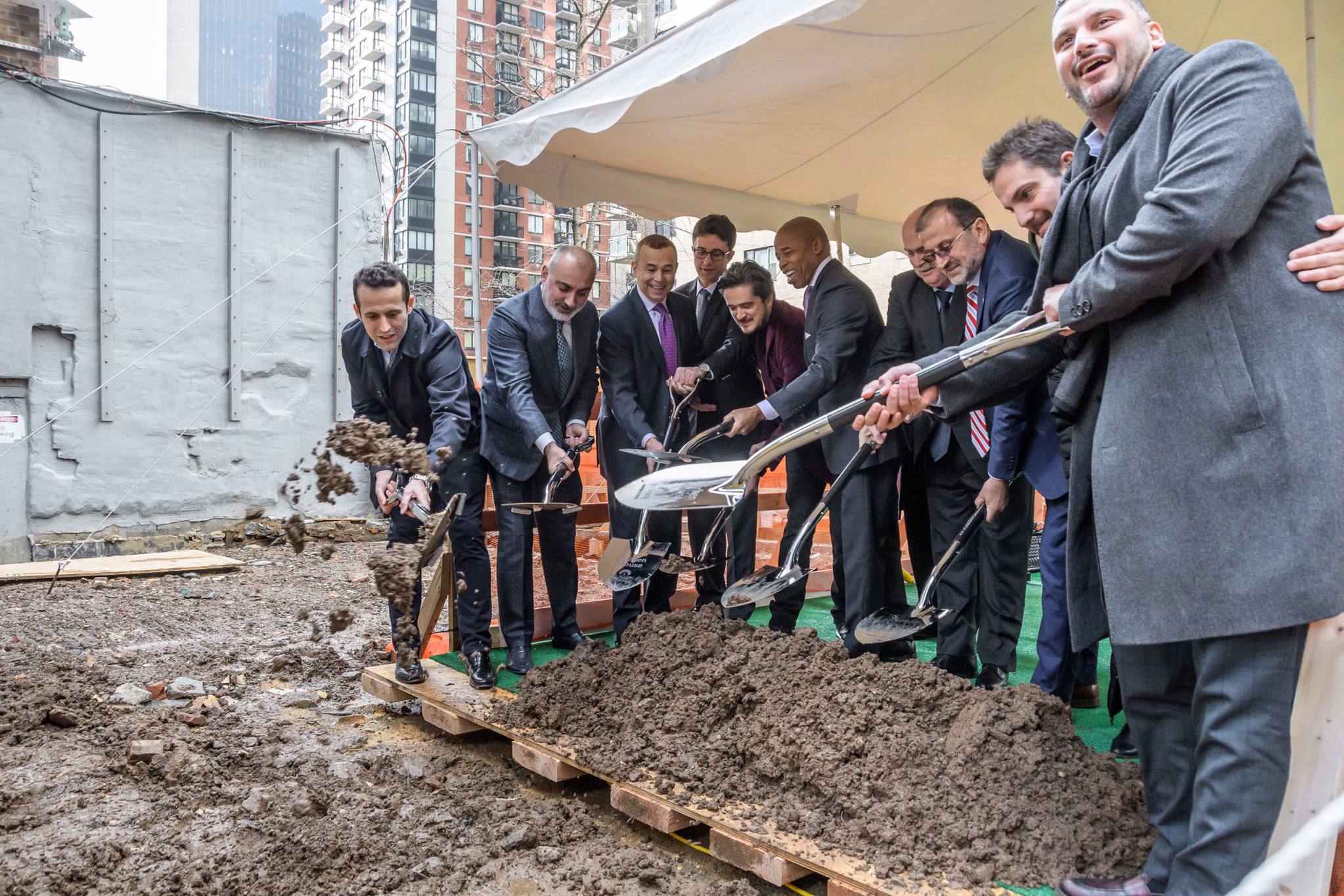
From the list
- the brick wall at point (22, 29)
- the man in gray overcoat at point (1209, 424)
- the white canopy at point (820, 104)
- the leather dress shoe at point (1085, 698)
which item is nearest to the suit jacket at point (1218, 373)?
the man in gray overcoat at point (1209, 424)

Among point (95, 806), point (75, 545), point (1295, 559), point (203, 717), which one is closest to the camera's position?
point (1295, 559)

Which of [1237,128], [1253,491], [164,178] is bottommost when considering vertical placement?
[1253,491]

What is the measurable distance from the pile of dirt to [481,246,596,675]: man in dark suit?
2.64 feet

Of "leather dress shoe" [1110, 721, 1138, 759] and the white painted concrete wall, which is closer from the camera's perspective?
"leather dress shoe" [1110, 721, 1138, 759]

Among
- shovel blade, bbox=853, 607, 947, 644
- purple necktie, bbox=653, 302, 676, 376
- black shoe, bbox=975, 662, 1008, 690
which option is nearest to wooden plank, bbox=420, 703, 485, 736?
shovel blade, bbox=853, 607, 947, 644

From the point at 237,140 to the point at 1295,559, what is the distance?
31.9 ft

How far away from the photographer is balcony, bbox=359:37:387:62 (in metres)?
62.6

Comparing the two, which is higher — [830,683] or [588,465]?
[588,465]

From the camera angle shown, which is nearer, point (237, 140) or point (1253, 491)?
point (1253, 491)

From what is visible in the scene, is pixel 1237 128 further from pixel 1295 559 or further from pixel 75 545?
pixel 75 545

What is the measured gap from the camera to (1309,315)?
1537mm

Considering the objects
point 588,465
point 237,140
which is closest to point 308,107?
point 237,140

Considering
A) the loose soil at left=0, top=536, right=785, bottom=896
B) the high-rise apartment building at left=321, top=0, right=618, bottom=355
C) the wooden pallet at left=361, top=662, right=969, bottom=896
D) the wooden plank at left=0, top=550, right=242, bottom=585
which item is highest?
the high-rise apartment building at left=321, top=0, right=618, bottom=355

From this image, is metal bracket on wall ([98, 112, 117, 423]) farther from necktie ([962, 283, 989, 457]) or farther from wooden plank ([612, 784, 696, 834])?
necktie ([962, 283, 989, 457])
